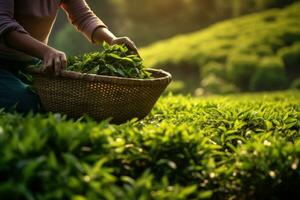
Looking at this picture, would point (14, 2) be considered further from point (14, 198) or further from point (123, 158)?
point (14, 198)

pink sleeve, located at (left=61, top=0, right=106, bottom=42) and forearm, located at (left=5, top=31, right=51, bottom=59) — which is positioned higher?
pink sleeve, located at (left=61, top=0, right=106, bottom=42)

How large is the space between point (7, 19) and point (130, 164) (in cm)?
146

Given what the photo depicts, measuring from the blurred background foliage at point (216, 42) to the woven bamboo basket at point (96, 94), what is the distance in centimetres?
971

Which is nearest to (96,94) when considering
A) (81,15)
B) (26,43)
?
(26,43)

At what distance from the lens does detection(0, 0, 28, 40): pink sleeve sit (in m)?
3.48

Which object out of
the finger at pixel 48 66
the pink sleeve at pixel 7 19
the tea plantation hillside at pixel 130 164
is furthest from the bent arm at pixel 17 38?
the tea plantation hillside at pixel 130 164

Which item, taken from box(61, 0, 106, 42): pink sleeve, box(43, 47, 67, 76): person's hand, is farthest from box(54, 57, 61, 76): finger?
box(61, 0, 106, 42): pink sleeve

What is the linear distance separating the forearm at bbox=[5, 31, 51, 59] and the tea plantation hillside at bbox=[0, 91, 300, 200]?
1.90ft

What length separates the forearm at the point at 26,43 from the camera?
11.2 feet

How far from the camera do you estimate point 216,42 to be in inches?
651

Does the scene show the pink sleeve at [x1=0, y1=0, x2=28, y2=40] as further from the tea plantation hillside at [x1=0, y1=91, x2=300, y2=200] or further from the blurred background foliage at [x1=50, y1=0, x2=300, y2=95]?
the blurred background foliage at [x1=50, y1=0, x2=300, y2=95]

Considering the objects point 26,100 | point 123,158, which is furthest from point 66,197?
point 26,100

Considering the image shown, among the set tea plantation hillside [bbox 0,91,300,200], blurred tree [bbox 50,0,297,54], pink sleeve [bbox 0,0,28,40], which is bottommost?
tea plantation hillside [bbox 0,91,300,200]

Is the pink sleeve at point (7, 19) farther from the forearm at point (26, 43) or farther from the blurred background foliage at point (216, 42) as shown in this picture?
the blurred background foliage at point (216, 42)
